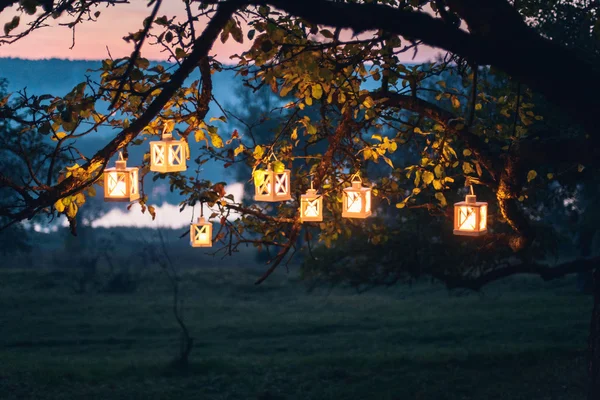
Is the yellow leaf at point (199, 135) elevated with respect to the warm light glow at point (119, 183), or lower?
elevated

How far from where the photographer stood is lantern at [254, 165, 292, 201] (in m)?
5.59

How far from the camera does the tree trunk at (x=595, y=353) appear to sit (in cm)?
808

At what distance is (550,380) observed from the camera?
11.9m

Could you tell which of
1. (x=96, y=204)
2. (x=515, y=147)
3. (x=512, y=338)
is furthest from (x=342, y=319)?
(x=96, y=204)

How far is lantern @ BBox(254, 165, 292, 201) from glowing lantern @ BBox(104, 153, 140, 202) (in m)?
1.07

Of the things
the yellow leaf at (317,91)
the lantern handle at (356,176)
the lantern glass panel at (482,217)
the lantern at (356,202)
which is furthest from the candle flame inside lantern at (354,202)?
the yellow leaf at (317,91)

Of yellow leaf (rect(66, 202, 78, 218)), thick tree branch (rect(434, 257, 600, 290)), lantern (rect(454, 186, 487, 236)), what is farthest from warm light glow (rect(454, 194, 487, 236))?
yellow leaf (rect(66, 202, 78, 218))

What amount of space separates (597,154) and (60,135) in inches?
139

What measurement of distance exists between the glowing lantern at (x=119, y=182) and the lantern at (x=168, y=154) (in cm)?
22

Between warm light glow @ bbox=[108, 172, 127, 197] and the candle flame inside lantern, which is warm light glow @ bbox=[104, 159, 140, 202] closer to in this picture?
warm light glow @ bbox=[108, 172, 127, 197]

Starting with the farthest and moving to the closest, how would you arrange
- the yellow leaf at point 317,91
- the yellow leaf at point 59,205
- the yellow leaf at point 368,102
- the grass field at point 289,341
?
1. the grass field at point 289,341
2. the yellow leaf at point 368,102
3. the yellow leaf at point 317,91
4. the yellow leaf at point 59,205

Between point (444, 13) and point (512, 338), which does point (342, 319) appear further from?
point (444, 13)

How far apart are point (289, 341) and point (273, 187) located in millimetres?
12252

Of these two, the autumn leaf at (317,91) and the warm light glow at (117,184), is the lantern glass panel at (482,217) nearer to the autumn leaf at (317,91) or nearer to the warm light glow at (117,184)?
the autumn leaf at (317,91)
